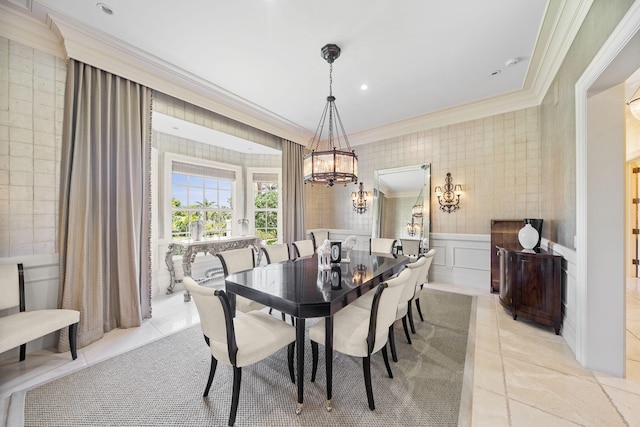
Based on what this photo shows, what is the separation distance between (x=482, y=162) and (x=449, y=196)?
731 mm

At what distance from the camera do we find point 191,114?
3432 millimetres

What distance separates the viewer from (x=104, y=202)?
2.51 meters

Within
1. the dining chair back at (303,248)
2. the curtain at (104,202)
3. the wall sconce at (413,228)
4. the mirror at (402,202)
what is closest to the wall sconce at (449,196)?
the mirror at (402,202)

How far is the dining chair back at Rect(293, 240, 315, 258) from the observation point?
3628 millimetres

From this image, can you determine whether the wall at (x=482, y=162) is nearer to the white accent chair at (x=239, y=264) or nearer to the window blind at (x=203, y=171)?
Answer: the window blind at (x=203, y=171)

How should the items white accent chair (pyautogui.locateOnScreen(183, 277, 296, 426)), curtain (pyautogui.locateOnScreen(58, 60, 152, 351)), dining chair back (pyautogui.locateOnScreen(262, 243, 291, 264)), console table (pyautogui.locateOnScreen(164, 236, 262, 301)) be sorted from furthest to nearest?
1. console table (pyautogui.locateOnScreen(164, 236, 262, 301))
2. dining chair back (pyautogui.locateOnScreen(262, 243, 291, 264))
3. curtain (pyautogui.locateOnScreen(58, 60, 152, 351))
4. white accent chair (pyautogui.locateOnScreen(183, 277, 296, 426))

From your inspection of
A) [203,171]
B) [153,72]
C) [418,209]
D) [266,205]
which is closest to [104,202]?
[153,72]

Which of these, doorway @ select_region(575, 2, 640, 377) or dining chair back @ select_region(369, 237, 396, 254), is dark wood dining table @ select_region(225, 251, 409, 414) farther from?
doorway @ select_region(575, 2, 640, 377)

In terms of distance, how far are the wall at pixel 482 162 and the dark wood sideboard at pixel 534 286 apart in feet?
4.14

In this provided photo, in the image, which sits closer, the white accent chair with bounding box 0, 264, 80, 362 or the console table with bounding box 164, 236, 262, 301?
the white accent chair with bounding box 0, 264, 80, 362

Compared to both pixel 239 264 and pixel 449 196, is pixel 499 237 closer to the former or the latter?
pixel 449 196

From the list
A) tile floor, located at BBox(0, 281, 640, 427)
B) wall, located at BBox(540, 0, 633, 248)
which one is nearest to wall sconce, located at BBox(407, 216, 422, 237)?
wall, located at BBox(540, 0, 633, 248)

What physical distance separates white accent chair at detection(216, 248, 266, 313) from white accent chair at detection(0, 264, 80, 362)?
4.16 ft

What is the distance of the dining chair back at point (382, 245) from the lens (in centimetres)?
363
